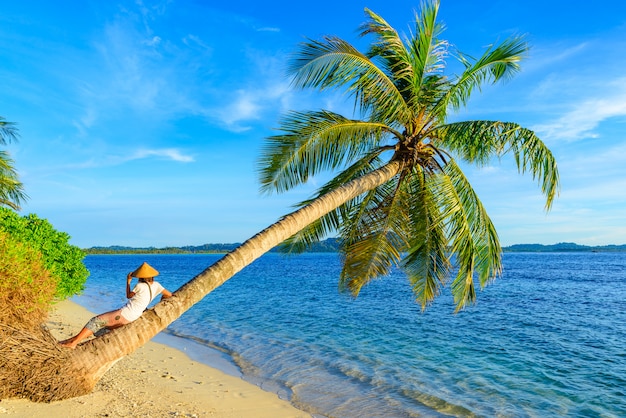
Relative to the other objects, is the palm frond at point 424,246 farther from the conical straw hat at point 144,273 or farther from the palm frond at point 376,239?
the conical straw hat at point 144,273

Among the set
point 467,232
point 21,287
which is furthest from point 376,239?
point 21,287

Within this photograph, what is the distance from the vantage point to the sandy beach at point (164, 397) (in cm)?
636

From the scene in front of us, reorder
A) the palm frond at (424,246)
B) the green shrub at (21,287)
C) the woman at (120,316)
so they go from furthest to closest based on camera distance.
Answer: the palm frond at (424,246), the green shrub at (21,287), the woman at (120,316)

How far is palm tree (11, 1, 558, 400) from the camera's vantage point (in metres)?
8.22

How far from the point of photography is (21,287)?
8.21 meters

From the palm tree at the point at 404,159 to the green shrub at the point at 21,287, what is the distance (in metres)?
4.74

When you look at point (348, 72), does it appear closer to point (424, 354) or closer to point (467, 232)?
point (467, 232)

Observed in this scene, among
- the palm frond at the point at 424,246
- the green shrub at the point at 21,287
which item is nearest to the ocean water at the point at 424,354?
the palm frond at the point at 424,246

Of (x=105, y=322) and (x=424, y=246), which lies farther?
(x=424, y=246)

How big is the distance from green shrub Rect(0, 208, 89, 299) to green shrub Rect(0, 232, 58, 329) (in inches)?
232

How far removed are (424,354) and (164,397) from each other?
29.9 feet

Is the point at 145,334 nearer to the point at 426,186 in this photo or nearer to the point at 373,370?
the point at 426,186

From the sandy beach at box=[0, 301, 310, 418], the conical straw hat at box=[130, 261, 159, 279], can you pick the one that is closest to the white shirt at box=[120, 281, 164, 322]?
the conical straw hat at box=[130, 261, 159, 279]

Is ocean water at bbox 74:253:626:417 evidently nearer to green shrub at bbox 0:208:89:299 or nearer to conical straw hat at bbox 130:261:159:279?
conical straw hat at bbox 130:261:159:279
